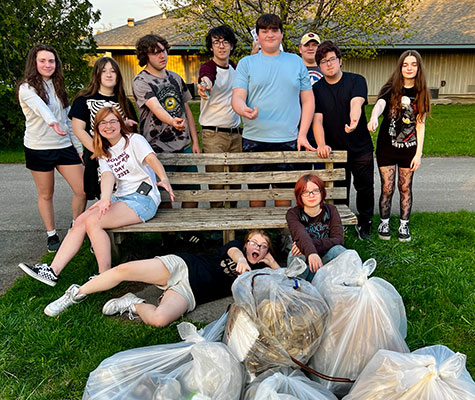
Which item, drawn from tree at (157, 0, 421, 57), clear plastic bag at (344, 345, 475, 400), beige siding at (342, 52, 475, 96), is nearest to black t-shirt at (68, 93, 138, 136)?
clear plastic bag at (344, 345, 475, 400)

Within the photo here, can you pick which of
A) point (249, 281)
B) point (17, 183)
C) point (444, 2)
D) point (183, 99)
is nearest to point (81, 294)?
point (249, 281)

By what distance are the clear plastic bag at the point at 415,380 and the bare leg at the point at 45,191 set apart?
341cm

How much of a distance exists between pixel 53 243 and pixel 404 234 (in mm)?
3517

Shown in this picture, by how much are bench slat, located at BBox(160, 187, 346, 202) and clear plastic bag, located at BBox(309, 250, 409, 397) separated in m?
1.90

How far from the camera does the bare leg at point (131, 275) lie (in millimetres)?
3115

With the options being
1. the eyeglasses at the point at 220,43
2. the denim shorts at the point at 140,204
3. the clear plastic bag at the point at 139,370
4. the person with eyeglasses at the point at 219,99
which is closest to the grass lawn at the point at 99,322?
the clear plastic bag at the point at 139,370

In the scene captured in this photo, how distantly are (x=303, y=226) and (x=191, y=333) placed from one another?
1329 mm

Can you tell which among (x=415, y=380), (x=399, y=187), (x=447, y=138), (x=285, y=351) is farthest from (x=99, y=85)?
(x=447, y=138)

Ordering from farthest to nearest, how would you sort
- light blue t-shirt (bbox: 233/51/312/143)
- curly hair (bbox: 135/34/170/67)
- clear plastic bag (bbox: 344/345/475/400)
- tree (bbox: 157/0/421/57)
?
tree (bbox: 157/0/421/57) < curly hair (bbox: 135/34/170/67) < light blue t-shirt (bbox: 233/51/312/143) < clear plastic bag (bbox: 344/345/475/400)

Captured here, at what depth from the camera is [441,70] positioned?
21.1 meters

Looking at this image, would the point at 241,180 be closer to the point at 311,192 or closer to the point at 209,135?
the point at 209,135

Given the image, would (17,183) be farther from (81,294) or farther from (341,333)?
(341,333)

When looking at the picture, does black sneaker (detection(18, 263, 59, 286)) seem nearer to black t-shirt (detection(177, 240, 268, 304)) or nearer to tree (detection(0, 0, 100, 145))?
black t-shirt (detection(177, 240, 268, 304))

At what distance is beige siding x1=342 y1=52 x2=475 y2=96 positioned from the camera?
68.4 ft
